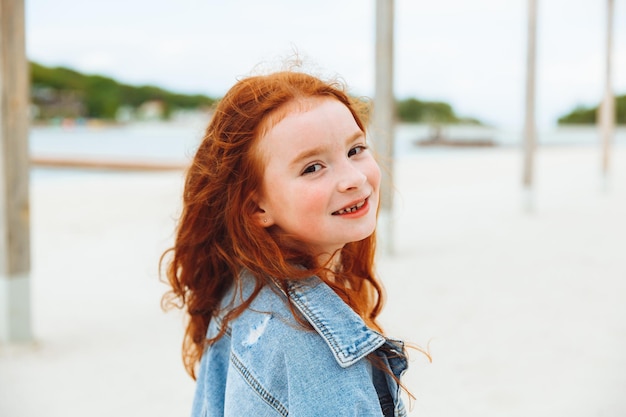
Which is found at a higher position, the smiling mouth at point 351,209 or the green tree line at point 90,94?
the green tree line at point 90,94

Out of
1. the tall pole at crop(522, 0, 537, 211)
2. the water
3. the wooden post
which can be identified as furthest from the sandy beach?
the water

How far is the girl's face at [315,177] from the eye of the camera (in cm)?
100

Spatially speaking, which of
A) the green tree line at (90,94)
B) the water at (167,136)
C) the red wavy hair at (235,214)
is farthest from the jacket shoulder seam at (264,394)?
the green tree line at (90,94)

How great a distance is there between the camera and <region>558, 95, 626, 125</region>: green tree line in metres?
42.2

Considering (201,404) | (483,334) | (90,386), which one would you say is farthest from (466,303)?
(201,404)

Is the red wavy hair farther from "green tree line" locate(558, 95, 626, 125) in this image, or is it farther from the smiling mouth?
"green tree line" locate(558, 95, 626, 125)

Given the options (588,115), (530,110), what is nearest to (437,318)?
(530,110)

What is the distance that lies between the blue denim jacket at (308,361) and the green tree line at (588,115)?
147 feet

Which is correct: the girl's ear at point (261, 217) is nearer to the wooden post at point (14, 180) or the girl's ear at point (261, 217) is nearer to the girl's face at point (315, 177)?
the girl's face at point (315, 177)

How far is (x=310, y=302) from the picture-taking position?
938mm

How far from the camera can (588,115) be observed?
4484 cm

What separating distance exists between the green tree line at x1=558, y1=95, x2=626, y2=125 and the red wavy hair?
44.8 meters

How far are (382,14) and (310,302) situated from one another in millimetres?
4031

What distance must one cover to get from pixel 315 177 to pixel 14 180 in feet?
7.71
